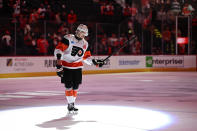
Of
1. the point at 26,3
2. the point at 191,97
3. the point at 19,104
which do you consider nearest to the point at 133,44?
the point at 26,3

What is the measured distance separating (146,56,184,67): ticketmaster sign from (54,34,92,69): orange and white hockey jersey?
60.9ft

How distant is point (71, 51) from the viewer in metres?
9.62

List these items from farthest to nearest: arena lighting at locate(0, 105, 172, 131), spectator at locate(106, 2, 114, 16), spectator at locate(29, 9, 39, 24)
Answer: spectator at locate(106, 2, 114, 16) < spectator at locate(29, 9, 39, 24) < arena lighting at locate(0, 105, 172, 131)

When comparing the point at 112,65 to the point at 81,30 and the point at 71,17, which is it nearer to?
the point at 71,17

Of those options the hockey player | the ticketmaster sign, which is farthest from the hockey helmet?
the ticketmaster sign

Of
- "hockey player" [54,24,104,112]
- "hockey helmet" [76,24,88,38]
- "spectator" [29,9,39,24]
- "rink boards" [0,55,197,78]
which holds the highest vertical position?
"spectator" [29,9,39,24]

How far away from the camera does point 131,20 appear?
27.8m

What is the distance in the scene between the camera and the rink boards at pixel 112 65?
22.3 meters

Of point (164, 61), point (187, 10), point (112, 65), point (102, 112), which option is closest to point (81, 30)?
point (102, 112)

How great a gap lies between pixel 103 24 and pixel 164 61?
5.20m

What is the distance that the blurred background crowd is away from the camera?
22484mm

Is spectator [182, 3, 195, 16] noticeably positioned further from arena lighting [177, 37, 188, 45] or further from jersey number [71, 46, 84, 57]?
jersey number [71, 46, 84, 57]

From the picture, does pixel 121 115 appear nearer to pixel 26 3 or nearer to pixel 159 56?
pixel 26 3

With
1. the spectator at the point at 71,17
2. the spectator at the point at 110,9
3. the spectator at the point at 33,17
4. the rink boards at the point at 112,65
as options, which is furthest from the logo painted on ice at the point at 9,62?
the spectator at the point at 110,9
